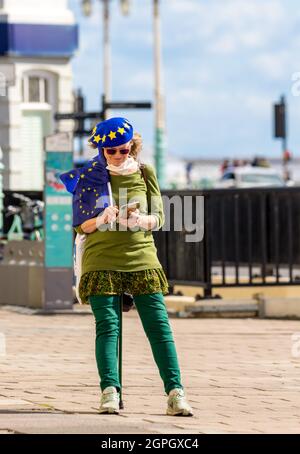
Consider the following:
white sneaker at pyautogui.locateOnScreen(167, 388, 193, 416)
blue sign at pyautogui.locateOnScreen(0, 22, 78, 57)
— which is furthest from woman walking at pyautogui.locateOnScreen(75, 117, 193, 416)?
blue sign at pyautogui.locateOnScreen(0, 22, 78, 57)

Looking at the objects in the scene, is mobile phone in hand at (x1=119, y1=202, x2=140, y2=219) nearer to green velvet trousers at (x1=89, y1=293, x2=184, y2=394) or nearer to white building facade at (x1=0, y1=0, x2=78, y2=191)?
green velvet trousers at (x1=89, y1=293, x2=184, y2=394)

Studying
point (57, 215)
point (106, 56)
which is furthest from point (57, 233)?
point (106, 56)

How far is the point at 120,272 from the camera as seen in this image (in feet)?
30.7

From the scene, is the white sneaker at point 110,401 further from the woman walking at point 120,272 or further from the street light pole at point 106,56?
the street light pole at point 106,56

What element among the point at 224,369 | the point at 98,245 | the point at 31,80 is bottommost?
the point at 224,369

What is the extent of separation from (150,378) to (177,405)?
7.43 ft

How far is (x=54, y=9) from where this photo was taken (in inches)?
1267

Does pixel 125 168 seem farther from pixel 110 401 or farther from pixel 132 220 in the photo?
pixel 110 401

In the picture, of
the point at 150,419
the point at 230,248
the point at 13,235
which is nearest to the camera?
the point at 150,419

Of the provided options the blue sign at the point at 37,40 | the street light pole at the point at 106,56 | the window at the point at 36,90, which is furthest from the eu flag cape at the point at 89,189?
the street light pole at the point at 106,56

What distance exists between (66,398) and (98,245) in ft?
4.11
